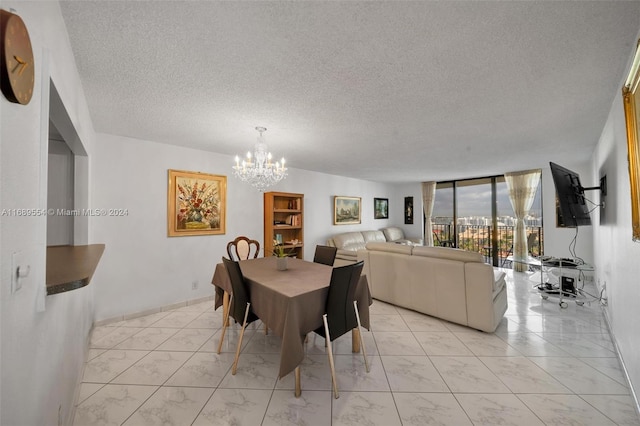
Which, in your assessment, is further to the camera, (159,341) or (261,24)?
(159,341)

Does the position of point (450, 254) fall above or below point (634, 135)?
Answer: below

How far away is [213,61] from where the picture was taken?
5.40 ft

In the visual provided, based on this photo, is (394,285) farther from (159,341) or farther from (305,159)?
(159,341)

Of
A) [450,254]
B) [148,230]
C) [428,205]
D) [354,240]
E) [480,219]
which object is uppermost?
[428,205]

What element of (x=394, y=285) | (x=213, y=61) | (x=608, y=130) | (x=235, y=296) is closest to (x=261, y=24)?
(x=213, y=61)

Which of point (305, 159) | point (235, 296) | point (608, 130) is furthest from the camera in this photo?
point (305, 159)

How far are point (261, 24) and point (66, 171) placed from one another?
95.6 inches

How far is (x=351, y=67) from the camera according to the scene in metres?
1.70

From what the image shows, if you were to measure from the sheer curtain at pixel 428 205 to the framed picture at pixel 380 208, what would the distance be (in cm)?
108

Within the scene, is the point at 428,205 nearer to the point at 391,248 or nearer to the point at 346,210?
the point at 346,210

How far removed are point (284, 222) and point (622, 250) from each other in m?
4.37

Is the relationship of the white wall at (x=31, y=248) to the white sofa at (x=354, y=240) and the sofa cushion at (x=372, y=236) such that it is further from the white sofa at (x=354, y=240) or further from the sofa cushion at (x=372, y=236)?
the sofa cushion at (x=372, y=236)

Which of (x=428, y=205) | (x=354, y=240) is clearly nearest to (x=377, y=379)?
(x=354, y=240)

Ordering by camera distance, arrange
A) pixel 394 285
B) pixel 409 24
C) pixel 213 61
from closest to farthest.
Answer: pixel 409 24 → pixel 213 61 → pixel 394 285
